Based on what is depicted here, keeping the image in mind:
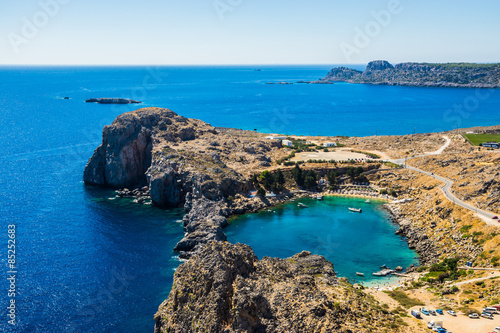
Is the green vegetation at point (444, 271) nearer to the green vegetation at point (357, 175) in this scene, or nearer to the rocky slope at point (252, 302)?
the rocky slope at point (252, 302)

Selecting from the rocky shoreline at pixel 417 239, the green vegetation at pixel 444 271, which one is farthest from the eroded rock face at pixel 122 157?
the green vegetation at pixel 444 271

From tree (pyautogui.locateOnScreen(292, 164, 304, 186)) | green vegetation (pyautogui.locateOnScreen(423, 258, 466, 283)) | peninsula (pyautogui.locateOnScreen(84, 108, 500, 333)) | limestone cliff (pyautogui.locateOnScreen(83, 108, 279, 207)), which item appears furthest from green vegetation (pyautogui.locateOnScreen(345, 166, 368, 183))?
green vegetation (pyautogui.locateOnScreen(423, 258, 466, 283))

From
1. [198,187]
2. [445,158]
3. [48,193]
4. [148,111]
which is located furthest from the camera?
[148,111]

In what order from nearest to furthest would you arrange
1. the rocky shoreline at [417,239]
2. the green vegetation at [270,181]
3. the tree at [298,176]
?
the rocky shoreline at [417,239] → the green vegetation at [270,181] → the tree at [298,176]

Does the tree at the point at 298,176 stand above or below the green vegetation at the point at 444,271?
above

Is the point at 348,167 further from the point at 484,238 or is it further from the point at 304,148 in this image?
the point at 484,238

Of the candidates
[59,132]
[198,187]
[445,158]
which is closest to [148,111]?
[198,187]
